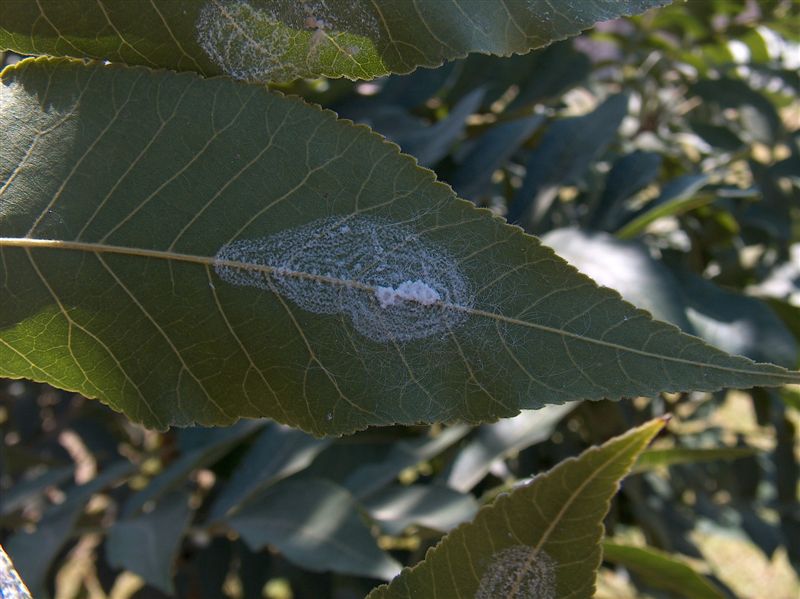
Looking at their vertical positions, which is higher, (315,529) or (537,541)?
(537,541)

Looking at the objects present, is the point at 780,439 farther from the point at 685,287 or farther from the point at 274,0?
the point at 274,0

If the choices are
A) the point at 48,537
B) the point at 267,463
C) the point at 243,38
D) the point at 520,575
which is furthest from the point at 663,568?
the point at 48,537

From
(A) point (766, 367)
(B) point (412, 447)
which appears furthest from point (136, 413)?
(B) point (412, 447)

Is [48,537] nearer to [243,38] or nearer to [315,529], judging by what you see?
[315,529]

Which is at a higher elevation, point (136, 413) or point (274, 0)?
Result: point (274, 0)

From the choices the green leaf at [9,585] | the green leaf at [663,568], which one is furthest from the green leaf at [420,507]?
the green leaf at [9,585]
